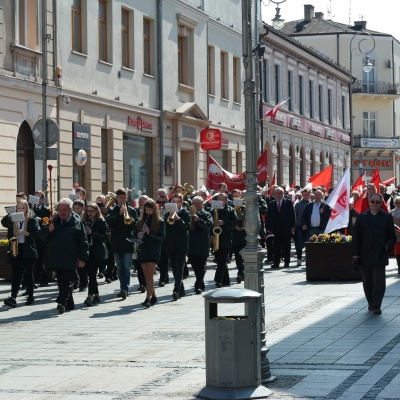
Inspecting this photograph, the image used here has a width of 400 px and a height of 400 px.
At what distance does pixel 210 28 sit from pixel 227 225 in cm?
2056

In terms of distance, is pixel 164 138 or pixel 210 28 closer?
pixel 164 138

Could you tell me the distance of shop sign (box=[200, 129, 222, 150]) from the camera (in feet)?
126

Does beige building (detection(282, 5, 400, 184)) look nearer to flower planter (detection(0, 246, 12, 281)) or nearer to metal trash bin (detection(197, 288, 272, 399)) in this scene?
flower planter (detection(0, 246, 12, 281))

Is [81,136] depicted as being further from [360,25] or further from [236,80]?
[360,25]

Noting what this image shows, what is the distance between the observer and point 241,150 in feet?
147

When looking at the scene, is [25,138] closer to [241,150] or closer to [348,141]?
[241,150]

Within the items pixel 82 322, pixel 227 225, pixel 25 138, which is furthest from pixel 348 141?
pixel 82 322

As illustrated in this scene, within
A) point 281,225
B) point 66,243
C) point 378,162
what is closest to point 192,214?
point 66,243

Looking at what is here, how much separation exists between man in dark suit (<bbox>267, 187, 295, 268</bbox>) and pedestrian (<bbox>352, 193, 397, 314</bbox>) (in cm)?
944

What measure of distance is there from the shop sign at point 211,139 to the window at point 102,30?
21.9 ft

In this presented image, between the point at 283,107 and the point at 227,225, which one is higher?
the point at 283,107

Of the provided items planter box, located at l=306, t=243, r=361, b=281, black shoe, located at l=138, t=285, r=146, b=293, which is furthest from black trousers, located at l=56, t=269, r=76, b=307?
planter box, located at l=306, t=243, r=361, b=281

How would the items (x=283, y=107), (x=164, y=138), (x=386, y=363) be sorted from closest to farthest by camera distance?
(x=386, y=363) → (x=164, y=138) → (x=283, y=107)

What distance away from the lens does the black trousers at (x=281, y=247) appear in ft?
85.1
